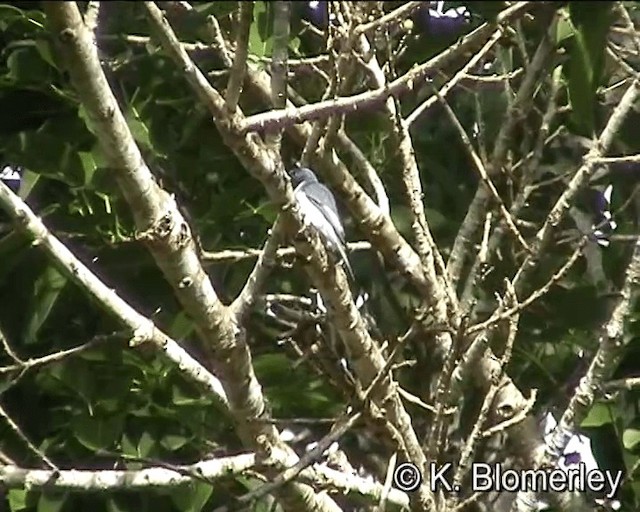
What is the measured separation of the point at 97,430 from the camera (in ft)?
4.05

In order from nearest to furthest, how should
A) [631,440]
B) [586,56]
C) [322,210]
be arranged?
[586,56] → [631,440] → [322,210]

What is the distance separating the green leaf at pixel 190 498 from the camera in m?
1.24

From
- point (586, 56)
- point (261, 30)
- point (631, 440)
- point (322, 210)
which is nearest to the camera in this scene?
point (586, 56)

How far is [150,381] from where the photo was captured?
1.25 meters

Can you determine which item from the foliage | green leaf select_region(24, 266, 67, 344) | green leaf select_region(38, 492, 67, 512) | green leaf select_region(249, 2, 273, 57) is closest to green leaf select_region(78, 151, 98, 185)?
the foliage

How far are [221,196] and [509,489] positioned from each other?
1.67ft

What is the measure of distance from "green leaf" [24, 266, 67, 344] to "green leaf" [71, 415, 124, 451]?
4.8 inches

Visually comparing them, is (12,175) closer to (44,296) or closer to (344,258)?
(44,296)

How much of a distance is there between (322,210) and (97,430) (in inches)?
15.3

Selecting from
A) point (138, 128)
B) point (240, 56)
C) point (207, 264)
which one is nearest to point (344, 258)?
point (207, 264)

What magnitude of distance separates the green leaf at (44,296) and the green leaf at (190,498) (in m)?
0.26

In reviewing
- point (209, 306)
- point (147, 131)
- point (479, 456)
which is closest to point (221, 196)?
point (147, 131)

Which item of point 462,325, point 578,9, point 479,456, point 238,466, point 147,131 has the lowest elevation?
point 479,456

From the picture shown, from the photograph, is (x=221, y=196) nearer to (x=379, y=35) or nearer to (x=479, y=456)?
(x=379, y=35)
